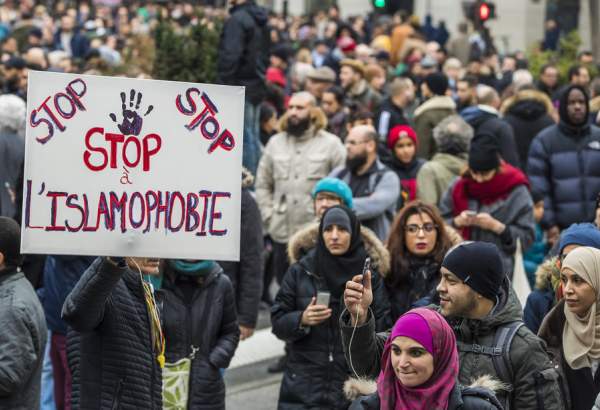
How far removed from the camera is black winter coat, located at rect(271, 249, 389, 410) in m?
6.86

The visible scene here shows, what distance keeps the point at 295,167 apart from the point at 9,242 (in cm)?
438

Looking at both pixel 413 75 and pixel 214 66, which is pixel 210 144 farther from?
pixel 413 75

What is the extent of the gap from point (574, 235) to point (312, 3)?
114 feet

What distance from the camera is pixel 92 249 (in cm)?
512

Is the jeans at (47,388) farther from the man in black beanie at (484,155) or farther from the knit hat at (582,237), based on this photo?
the knit hat at (582,237)

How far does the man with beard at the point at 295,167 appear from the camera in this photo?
33.2 feet

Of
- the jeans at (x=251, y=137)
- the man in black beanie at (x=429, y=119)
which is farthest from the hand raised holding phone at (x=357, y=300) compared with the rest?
the jeans at (x=251, y=137)

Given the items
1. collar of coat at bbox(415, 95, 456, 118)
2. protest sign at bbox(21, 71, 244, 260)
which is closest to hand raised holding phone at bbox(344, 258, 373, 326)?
protest sign at bbox(21, 71, 244, 260)

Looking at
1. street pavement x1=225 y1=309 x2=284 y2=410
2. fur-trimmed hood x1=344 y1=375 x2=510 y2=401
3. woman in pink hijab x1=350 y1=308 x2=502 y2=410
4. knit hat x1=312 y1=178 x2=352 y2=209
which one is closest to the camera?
woman in pink hijab x1=350 y1=308 x2=502 y2=410

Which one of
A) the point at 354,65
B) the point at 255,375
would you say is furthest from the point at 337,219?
the point at 354,65

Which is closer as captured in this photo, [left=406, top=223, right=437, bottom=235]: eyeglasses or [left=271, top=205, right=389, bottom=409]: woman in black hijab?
[left=271, top=205, right=389, bottom=409]: woman in black hijab

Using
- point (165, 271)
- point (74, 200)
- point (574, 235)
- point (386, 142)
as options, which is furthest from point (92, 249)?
→ point (386, 142)

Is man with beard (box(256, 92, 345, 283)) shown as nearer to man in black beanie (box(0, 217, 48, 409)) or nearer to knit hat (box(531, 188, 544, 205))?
knit hat (box(531, 188, 544, 205))

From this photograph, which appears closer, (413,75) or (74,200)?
(74,200)
